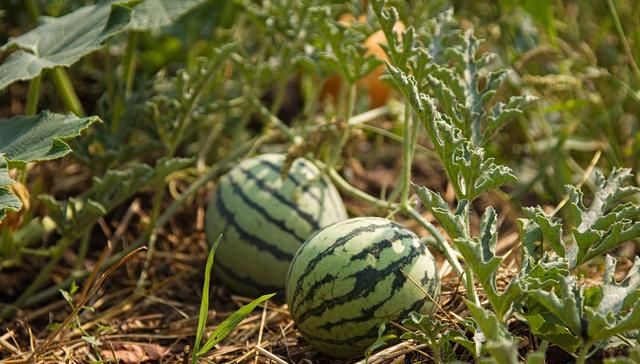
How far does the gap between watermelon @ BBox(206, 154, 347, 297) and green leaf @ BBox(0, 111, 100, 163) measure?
713mm

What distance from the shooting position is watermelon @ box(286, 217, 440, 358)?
2.27 metres

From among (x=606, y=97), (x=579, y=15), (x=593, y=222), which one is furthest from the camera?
(x=579, y=15)

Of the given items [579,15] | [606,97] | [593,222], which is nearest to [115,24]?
[593,222]

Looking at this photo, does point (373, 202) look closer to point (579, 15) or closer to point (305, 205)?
point (305, 205)

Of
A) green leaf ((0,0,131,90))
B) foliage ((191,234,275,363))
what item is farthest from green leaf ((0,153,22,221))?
foliage ((191,234,275,363))

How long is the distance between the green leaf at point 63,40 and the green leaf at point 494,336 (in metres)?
1.36

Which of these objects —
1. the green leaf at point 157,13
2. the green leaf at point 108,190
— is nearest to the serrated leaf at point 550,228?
the green leaf at point 108,190

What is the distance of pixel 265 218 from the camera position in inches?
113

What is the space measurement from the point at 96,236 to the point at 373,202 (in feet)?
3.99

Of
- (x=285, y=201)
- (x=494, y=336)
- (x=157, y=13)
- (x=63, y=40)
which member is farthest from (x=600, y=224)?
(x=63, y=40)

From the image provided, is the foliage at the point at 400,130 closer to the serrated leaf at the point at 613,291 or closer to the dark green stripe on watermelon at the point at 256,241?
the serrated leaf at the point at 613,291

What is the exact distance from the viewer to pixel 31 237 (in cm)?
296

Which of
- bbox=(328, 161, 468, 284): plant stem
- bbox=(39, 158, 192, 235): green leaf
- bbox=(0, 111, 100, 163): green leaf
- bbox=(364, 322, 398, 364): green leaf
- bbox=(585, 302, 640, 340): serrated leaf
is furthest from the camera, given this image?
bbox=(39, 158, 192, 235): green leaf

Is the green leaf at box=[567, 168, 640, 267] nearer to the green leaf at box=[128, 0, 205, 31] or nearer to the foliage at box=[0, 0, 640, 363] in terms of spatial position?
the foliage at box=[0, 0, 640, 363]
